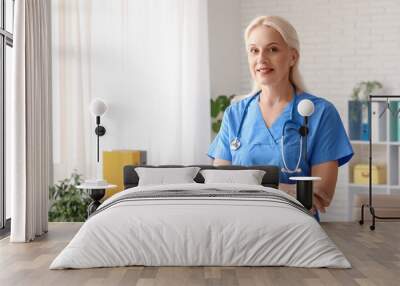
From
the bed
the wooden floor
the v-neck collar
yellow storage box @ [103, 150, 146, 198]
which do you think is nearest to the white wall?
yellow storage box @ [103, 150, 146, 198]

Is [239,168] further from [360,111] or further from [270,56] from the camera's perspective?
[360,111]

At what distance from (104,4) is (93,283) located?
14.8ft

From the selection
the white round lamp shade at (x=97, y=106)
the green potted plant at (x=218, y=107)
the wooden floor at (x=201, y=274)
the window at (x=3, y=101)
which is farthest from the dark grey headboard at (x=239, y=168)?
the green potted plant at (x=218, y=107)

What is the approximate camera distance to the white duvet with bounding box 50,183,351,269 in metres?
4.11

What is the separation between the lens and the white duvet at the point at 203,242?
411 cm

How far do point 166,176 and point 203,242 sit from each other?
154cm

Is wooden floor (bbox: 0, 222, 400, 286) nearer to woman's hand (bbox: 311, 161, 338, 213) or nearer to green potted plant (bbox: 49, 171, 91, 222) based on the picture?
woman's hand (bbox: 311, 161, 338, 213)

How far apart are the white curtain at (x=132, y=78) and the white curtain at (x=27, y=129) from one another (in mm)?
1595

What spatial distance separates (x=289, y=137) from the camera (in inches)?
207

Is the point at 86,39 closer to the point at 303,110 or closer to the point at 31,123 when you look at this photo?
the point at 31,123

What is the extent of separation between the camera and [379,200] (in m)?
6.68

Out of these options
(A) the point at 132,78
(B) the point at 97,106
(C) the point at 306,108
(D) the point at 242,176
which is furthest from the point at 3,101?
(C) the point at 306,108

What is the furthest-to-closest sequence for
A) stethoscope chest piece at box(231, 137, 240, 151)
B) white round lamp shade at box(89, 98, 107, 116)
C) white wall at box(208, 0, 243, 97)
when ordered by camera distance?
white wall at box(208, 0, 243, 97)
white round lamp shade at box(89, 98, 107, 116)
stethoscope chest piece at box(231, 137, 240, 151)

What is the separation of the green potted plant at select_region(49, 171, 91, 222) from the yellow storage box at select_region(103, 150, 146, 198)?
1.21 feet
